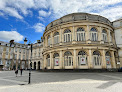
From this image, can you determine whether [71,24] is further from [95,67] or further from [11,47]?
[11,47]

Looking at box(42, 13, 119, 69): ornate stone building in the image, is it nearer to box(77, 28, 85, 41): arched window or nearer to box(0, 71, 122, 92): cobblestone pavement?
box(77, 28, 85, 41): arched window

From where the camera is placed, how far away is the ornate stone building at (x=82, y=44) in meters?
21.9

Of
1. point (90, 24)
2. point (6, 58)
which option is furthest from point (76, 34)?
point (6, 58)

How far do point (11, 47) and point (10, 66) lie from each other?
10247 mm

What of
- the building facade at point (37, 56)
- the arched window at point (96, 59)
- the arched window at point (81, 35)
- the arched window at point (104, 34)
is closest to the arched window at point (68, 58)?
the arched window at point (81, 35)

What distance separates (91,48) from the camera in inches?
859

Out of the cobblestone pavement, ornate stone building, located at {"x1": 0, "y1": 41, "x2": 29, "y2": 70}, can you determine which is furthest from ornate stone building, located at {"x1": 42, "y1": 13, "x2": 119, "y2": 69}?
ornate stone building, located at {"x1": 0, "y1": 41, "x2": 29, "y2": 70}

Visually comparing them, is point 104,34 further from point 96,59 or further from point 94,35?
point 96,59

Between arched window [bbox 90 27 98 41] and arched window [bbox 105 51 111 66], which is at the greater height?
arched window [bbox 90 27 98 41]

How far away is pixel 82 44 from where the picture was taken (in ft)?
71.7

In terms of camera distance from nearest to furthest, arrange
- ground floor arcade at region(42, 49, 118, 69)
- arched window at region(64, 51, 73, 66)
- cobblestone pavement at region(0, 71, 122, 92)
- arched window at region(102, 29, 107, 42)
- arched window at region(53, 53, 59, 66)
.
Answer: cobblestone pavement at region(0, 71, 122, 92), ground floor arcade at region(42, 49, 118, 69), arched window at region(64, 51, 73, 66), arched window at region(53, 53, 59, 66), arched window at region(102, 29, 107, 42)

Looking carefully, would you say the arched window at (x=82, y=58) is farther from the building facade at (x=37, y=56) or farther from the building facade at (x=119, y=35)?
the building facade at (x=37, y=56)

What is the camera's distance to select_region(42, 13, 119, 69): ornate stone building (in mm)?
21909

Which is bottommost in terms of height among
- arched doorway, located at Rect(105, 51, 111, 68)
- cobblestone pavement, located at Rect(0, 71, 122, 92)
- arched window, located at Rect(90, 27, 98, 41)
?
cobblestone pavement, located at Rect(0, 71, 122, 92)
